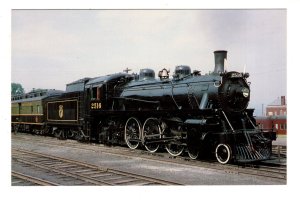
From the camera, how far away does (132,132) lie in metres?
15.9

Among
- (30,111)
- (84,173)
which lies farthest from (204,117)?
(30,111)

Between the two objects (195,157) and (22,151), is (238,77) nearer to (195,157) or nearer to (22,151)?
(195,157)

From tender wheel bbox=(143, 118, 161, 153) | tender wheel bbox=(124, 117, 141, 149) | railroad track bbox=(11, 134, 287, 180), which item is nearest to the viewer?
railroad track bbox=(11, 134, 287, 180)

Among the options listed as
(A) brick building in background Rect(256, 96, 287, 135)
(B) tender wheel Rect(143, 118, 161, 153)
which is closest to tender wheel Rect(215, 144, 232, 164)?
(B) tender wheel Rect(143, 118, 161, 153)

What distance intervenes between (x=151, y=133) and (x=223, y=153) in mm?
3542

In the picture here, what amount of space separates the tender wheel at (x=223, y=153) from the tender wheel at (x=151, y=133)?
9.19ft

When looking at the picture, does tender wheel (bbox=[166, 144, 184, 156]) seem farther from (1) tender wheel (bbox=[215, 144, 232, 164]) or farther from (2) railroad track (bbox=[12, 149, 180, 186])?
(2) railroad track (bbox=[12, 149, 180, 186])

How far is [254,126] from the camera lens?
13.0 metres

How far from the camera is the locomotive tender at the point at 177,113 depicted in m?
12.1

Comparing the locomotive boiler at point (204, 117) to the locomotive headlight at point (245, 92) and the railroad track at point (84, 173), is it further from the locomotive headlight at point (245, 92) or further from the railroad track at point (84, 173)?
the railroad track at point (84, 173)

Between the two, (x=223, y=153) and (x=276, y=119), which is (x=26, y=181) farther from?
(x=276, y=119)

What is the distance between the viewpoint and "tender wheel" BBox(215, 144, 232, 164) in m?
11.6
